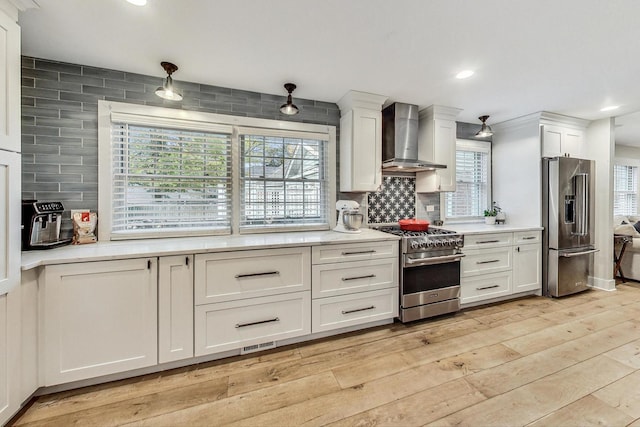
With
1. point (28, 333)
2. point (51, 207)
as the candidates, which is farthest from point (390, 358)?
point (51, 207)

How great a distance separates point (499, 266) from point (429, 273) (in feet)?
3.80

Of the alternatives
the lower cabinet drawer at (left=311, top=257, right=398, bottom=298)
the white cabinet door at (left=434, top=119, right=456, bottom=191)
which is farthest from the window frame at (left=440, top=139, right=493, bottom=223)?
the lower cabinet drawer at (left=311, top=257, right=398, bottom=298)

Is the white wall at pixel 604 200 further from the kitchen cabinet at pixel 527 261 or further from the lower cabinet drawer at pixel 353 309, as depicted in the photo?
the lower cabinet drawer at pixel 353 309

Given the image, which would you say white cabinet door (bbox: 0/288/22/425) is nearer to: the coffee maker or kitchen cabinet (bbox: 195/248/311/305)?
the coffee maker

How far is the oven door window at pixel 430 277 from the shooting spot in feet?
8.48

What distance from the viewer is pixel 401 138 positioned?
3.02m

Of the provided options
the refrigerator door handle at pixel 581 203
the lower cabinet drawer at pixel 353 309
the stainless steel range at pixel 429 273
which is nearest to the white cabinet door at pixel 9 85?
the lower cabinet drawer at pixel 353 309

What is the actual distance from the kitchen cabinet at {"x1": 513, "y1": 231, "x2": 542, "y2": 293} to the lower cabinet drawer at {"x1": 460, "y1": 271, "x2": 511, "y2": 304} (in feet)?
0.58

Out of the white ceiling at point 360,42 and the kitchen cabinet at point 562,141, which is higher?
the white ceiling at point 360,42

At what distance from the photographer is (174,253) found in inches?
73.1

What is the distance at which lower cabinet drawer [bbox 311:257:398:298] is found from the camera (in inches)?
90.5

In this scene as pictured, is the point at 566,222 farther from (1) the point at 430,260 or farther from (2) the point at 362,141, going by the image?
(2) the point at 362,141

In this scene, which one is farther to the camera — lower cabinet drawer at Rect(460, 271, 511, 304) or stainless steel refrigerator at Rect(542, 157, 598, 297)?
stainless steel refrigerator at Rect(542, 157, 598, 297)

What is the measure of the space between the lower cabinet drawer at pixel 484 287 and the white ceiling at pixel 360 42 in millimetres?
2065
